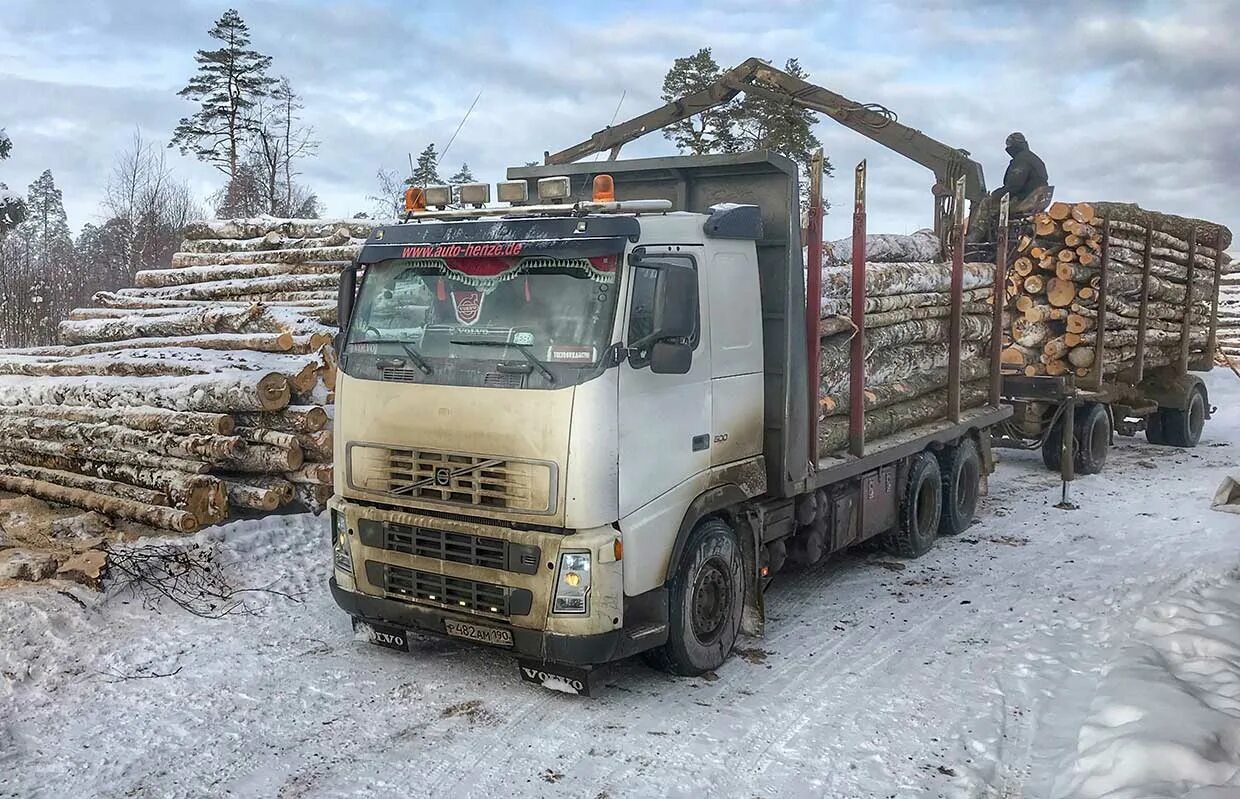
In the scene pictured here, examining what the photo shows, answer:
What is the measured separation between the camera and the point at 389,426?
5.98 metres

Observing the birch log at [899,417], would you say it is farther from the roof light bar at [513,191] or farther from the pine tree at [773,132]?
the pine tree at [773,132]

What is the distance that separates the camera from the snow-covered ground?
4.97 m

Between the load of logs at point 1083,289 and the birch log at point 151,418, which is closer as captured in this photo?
the birch log at point 151,418

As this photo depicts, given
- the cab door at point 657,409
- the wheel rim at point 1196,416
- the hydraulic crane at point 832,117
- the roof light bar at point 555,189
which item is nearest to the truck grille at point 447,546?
the cab door at point 657,409

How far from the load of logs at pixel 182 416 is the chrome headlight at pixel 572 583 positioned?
15.3ft

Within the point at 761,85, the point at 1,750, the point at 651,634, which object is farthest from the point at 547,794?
the point at 761,85

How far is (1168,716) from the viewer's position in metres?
5.25

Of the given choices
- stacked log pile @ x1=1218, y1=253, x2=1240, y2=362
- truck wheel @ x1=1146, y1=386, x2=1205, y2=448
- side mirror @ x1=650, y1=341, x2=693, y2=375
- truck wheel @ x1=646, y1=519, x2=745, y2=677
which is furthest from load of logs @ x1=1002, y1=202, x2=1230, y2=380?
stacked log pile @ x1=1218, y1=253, x2=1240, y2=362

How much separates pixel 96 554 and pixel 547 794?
4.48 m

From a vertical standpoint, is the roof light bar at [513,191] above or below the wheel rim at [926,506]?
above

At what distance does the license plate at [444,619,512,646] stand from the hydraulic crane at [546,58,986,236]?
743cm

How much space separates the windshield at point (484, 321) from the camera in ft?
18.2

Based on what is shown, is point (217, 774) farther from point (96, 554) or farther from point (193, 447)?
point (193, 447)

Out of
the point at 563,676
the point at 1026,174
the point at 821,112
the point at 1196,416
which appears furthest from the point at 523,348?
the point at 1196,416
